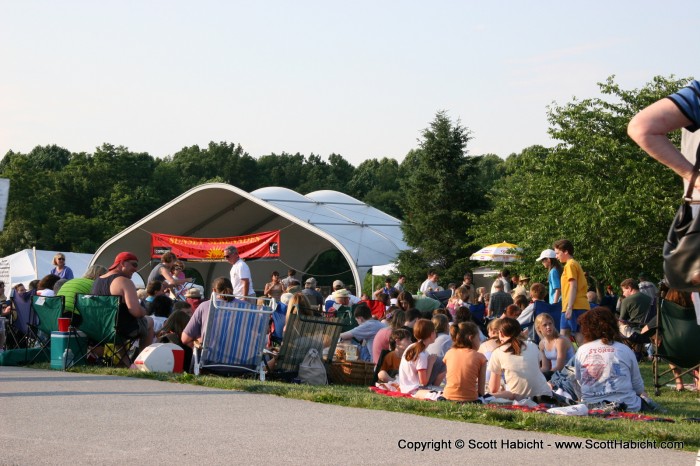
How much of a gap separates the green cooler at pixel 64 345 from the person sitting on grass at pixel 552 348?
5369 mm

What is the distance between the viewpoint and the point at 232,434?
634 cm

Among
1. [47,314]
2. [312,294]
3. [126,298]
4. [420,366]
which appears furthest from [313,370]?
[312,294]

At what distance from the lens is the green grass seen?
6.51m

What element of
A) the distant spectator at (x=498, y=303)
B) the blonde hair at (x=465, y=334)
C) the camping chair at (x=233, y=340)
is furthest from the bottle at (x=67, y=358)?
the distant spectator at (x=498, y=303)

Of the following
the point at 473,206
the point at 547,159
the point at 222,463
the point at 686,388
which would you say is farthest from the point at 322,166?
the point at 222,463

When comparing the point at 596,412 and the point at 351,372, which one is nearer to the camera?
the point at 596,412

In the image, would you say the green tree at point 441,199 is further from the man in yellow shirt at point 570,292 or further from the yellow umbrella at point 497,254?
the man in yellow shirt at point 570,292

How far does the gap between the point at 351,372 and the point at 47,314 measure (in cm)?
387

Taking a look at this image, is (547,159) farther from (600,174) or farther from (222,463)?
(222,463)

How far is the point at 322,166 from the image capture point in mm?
99625

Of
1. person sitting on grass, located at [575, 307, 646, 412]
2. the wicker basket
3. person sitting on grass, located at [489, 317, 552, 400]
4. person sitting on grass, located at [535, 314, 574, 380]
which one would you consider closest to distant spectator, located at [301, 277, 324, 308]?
the wicker basket

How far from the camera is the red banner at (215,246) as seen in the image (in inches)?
1499

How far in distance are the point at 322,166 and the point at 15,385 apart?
90657 mm

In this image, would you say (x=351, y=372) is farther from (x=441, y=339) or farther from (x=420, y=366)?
(x=420, y=366)
